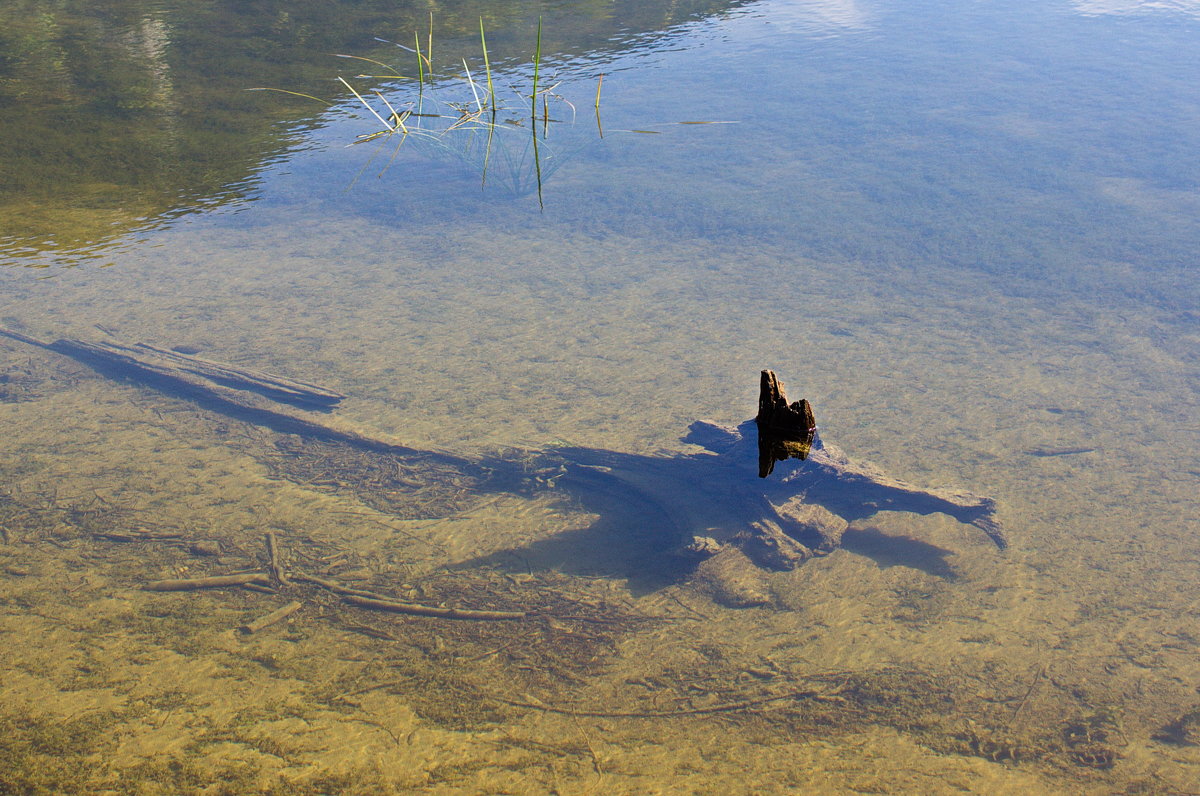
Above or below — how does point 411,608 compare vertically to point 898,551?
below

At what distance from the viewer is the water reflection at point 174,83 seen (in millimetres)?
4934

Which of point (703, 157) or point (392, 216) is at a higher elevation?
point (703, 157)

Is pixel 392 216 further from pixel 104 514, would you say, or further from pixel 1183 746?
pixel 1183 746

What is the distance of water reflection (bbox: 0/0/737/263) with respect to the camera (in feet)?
16.2

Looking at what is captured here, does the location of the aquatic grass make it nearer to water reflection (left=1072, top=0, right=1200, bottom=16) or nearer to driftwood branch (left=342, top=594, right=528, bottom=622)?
driftwood branch (left=342, top=594, right=528, bottom=622)

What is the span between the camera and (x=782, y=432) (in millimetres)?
2900

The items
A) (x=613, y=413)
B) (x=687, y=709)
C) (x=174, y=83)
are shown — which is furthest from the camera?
(x=174, y=83)

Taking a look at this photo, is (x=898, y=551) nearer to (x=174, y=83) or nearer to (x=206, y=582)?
(x=206, y=582)

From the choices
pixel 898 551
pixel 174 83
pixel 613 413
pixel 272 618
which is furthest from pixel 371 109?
pixel 898 551

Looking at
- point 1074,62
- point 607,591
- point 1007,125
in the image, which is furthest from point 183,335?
point 1074,62

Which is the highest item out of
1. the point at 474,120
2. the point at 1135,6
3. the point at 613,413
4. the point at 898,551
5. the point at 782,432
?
the point at 1135,6

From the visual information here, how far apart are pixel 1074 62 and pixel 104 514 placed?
6.80 metres

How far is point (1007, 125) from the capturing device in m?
5.55

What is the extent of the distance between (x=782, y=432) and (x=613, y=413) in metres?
0.67
